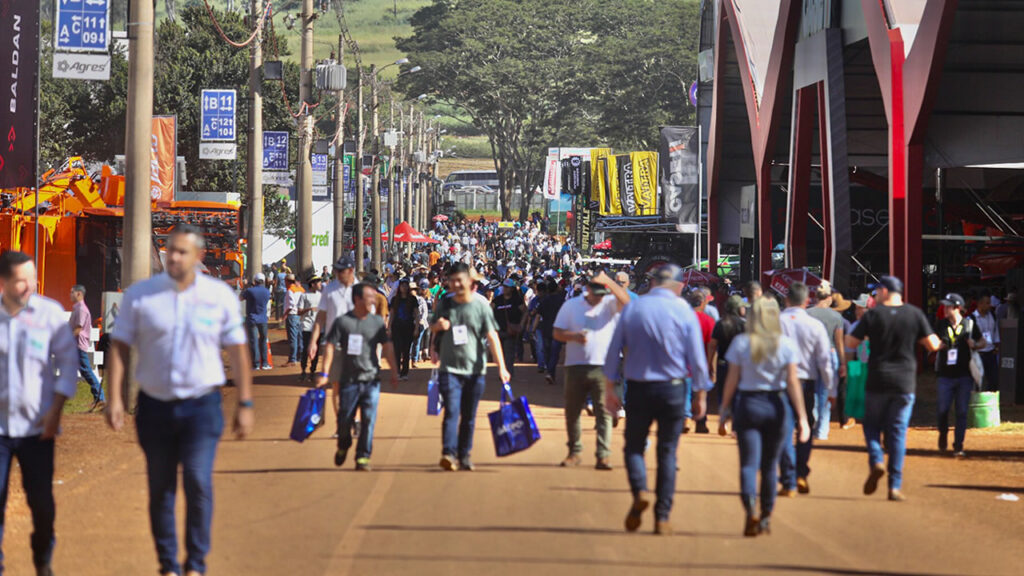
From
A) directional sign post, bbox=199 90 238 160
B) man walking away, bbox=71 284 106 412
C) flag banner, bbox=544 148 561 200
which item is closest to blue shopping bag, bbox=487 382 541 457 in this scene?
man walking away, bbox=71 284 106 412

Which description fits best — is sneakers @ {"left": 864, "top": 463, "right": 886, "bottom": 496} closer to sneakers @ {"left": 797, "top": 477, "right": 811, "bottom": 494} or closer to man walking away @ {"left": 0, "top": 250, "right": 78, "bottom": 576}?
sneakers @ {"left": 797, "top": 477, "right": 811, "bottom": 494}

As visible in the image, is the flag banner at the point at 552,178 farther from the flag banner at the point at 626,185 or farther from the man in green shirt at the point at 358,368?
the man in green shirt at the point at 358,368

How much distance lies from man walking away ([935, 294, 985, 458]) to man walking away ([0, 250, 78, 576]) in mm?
9813

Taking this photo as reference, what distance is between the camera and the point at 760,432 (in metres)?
9.46

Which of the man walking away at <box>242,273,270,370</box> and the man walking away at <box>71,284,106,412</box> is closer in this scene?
the man walking away at <box>71,284,106,412</box>

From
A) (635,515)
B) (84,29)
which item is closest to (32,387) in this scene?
(635,515)

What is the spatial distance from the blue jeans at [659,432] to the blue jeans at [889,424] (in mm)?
2634

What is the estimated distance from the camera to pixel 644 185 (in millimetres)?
51156

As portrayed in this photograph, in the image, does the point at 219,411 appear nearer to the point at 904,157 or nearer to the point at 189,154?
the point at 904,157

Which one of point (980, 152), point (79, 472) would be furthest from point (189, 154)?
point (79, 472)

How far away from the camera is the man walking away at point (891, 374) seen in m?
11.3

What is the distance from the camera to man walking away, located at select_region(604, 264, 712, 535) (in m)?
9.27

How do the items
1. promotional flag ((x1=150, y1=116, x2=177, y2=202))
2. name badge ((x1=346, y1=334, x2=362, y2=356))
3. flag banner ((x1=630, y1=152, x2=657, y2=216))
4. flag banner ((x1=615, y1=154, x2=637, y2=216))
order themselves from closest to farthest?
name badge ((x1=346, y1=334, x2=362, y2=356))
promotional flag ((x1=150, y1=116, x2=177, y2=202))
flag banner ((x1=630, y1=152, x2=657, y2=216))
flag banner ((x1=615, y1=154, x2=637, y2=216))

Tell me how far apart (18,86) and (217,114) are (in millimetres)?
13482
